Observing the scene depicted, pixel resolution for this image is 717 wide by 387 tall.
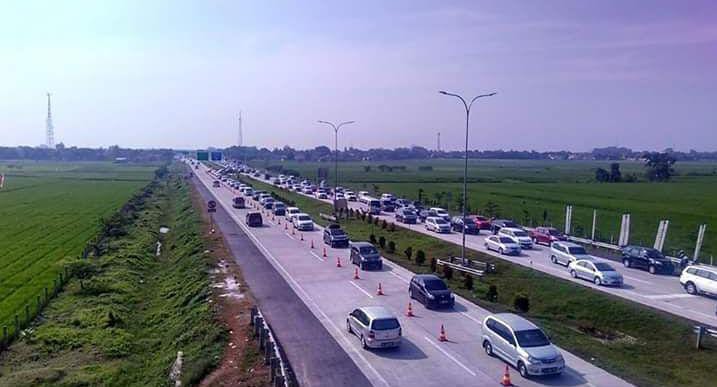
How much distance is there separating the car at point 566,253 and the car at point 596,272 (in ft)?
8.02

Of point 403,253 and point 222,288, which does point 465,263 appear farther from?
point 222,288

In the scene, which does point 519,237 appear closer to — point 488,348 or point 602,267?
point 602,267

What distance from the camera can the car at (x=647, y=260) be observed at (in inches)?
1544

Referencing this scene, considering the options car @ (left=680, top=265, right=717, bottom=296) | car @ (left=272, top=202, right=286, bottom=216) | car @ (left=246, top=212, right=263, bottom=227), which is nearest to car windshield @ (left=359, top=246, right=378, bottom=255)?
car @ (left=680, top=265, right=717, bottom=296)

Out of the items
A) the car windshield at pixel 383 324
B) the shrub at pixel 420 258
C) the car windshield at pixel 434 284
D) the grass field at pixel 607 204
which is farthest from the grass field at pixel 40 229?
the grass field at pixel 607 204

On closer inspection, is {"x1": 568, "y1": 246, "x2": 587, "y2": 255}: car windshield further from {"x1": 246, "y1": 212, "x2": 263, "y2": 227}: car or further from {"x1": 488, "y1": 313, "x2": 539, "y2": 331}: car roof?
{"x1": 246, "y1": 212, "x2": 263, "y2": 227}: car

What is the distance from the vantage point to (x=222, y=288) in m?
34.2

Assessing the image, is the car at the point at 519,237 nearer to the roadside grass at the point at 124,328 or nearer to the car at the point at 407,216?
the car at the point at 407,216

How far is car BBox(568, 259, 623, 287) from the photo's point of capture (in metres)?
35.2

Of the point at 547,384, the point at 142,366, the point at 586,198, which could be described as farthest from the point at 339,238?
the point at 586,198

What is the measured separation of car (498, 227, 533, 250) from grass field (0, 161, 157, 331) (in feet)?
107

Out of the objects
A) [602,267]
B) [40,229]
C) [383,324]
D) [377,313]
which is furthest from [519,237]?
[40,229]

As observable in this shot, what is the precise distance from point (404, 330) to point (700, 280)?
17.1 meters

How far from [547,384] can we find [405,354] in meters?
5.34
